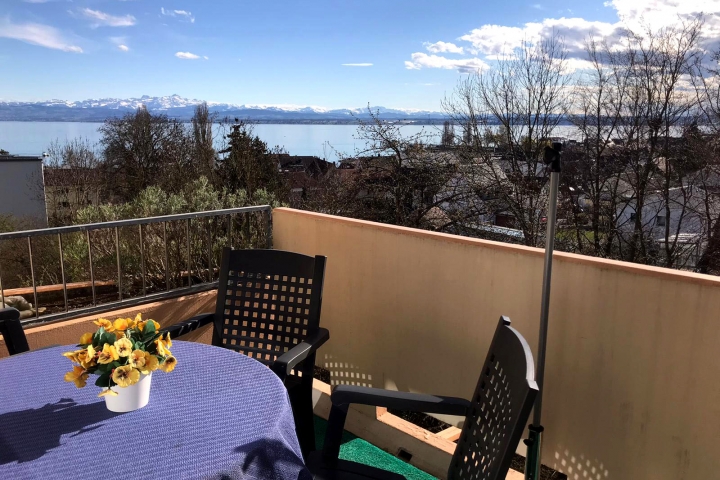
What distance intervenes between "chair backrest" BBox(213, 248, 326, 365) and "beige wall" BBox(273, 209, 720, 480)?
2.06ft

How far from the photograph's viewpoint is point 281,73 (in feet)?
89.1

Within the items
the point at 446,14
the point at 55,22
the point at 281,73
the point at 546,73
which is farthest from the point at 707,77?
the point at 55,22

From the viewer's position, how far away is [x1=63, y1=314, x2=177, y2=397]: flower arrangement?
4.61 ft

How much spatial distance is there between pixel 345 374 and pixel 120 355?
6.77ft

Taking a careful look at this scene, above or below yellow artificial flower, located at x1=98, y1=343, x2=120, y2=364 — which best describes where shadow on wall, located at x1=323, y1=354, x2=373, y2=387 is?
below

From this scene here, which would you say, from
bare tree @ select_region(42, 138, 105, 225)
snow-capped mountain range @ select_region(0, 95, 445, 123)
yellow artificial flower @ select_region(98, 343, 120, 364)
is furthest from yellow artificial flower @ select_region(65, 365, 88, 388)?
bare tree @ select_region(42, 138, 105, 225)

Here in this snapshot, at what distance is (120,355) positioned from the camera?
142 centimetres

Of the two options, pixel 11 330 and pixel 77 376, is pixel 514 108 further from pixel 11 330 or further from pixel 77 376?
pixel 77 376

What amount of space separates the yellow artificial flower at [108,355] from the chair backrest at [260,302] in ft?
3.52

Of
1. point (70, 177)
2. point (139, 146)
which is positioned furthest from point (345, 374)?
point (139, 146)

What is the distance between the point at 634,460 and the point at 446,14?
17.1 metres

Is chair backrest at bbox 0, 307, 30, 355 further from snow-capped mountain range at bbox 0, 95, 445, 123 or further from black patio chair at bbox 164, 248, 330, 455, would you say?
snow-capped mountain range at bbox 0, 95, 445, 123

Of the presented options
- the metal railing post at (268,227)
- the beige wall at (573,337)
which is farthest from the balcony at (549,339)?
the metal railing post at (268,227)

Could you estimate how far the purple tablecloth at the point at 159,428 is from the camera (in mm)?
1262
